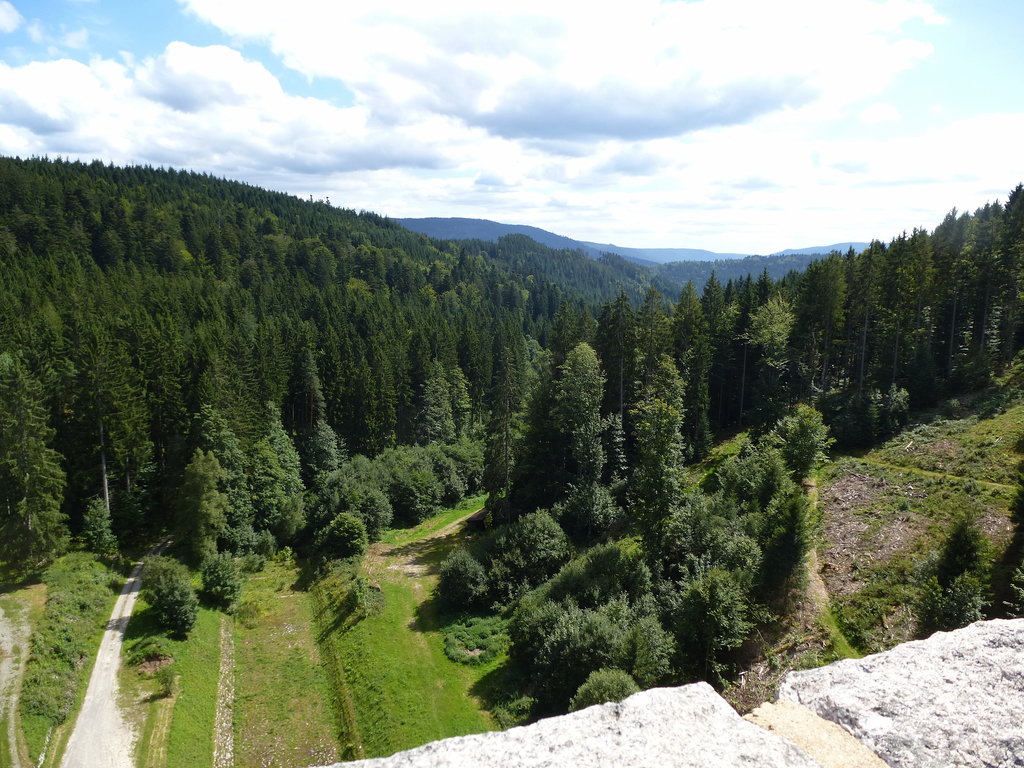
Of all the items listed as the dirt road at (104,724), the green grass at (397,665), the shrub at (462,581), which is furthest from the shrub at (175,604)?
the shrub at (462,581)

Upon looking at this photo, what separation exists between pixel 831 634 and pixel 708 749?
20.8m

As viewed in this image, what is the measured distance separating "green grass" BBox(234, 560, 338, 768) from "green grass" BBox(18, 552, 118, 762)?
7.50m

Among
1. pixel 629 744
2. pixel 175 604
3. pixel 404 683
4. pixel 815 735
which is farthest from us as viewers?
pixel 175 604

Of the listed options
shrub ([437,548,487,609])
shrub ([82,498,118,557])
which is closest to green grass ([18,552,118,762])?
shrub ([82,498,118,557])

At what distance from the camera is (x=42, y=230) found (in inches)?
4281

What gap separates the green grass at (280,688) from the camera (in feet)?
83.9

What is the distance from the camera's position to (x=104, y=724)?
25125 mm

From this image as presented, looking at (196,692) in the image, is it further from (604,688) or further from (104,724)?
(604,688)

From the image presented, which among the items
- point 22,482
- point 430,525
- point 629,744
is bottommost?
point 430,525

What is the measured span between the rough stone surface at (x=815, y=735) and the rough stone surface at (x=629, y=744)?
47cm

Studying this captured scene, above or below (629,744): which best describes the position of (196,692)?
below

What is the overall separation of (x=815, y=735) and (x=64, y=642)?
3812cm

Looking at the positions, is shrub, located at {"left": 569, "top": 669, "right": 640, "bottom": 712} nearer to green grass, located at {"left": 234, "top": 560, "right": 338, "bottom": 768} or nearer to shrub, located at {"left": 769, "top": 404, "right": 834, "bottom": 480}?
green grass, located at {"left": 234, "top": 560, "right": 338, "bottom": 768}

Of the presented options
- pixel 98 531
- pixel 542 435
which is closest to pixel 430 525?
pixel 542 435
